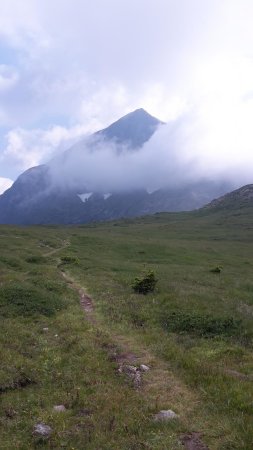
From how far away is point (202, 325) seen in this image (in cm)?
2400

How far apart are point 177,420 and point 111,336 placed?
32.1 ft

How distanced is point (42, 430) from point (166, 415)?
3.61 meters

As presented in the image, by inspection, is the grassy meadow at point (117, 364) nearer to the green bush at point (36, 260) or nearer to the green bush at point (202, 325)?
the green bush at point (202, 325)

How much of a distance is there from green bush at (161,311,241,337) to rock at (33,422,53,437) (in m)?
11.3

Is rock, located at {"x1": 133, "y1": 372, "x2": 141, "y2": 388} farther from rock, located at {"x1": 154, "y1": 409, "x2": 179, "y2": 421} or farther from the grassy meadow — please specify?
rock, located at {"x1": 154, "y1": 409, "x2": 179, "y2": 421}

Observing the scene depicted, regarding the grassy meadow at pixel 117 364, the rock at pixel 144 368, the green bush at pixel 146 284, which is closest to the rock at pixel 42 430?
the grassy meadow at pixel 117 364

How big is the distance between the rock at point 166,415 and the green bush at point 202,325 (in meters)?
9.15

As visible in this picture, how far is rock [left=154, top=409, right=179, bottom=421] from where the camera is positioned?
13555mm

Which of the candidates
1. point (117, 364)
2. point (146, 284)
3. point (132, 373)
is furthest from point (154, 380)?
point (146, 284)

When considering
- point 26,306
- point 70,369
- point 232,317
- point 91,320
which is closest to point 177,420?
point 70,369

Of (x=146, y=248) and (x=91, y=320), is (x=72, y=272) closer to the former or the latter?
(x=91, y=320)

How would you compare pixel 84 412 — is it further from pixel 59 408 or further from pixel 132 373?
pixel 132 373

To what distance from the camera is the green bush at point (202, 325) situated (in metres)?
23.2

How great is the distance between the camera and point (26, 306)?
28.7m
